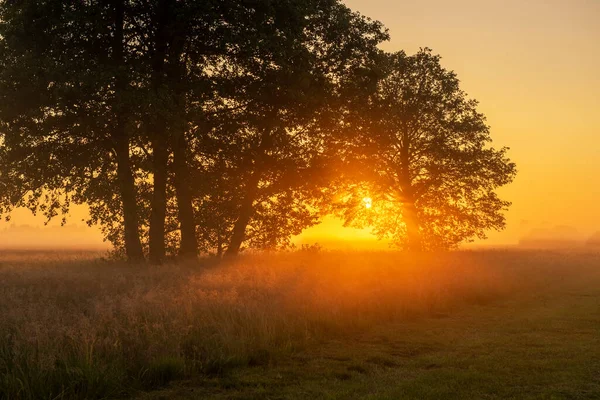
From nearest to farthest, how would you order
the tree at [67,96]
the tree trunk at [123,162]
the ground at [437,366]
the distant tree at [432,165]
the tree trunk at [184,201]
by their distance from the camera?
the ground at [437,366], the tree at [67,96], the tree trunk at [123,162], the tree trunk at [184,201], the distant tree at [432,165]

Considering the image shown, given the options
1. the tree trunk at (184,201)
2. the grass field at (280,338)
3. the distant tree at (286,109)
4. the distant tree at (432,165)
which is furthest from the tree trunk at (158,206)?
the distant tree at (432,165)

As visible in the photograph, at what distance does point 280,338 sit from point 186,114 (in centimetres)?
1278

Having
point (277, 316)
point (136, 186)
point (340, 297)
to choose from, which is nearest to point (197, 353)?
point (277, 316)

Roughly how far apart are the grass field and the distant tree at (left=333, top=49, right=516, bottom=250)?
15286 mm

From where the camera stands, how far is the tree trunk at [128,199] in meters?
23.9

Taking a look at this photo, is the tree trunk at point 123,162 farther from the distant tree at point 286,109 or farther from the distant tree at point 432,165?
the distant tree at point 432,165

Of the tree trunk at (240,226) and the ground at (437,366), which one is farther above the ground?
the tree trunk at (240,226)

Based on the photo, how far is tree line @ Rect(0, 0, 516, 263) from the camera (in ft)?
69.4

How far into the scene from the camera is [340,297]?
1530cm

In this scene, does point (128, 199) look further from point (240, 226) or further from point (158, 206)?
point (240, 226)

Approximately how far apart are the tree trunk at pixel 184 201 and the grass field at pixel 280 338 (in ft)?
A: 19.0

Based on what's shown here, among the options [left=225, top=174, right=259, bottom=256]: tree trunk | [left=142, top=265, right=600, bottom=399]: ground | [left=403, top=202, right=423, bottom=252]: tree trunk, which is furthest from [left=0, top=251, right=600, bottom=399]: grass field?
[left=403, top=202, right=423, bottom=252]: tree trunk

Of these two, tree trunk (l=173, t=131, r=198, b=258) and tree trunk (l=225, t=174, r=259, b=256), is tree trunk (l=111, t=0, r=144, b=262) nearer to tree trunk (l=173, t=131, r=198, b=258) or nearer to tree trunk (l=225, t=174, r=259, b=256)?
tree trunk (l=173, t=131, r=198, b=258)

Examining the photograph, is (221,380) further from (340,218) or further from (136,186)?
(340,218)
